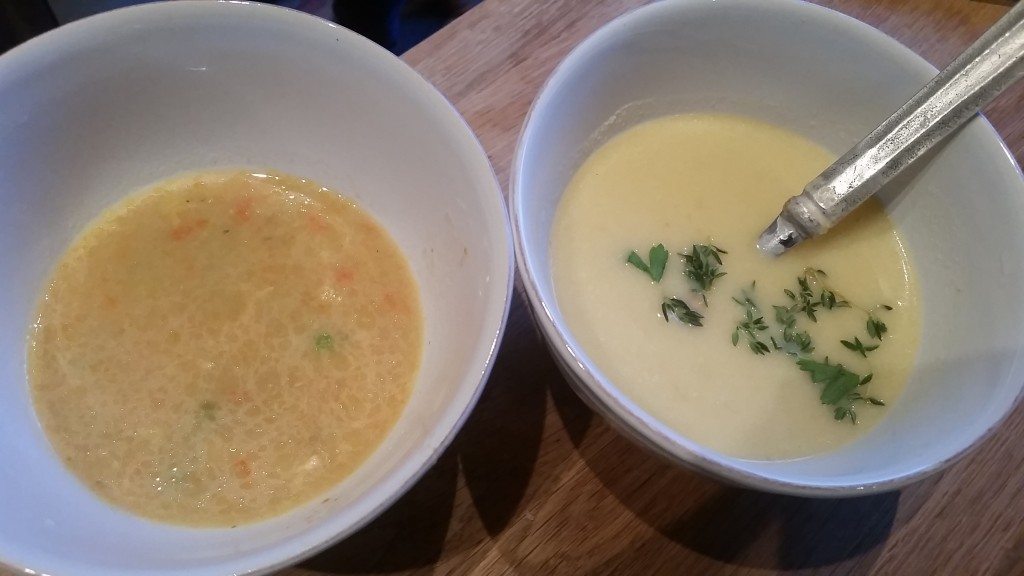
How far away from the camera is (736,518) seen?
0.88 meters

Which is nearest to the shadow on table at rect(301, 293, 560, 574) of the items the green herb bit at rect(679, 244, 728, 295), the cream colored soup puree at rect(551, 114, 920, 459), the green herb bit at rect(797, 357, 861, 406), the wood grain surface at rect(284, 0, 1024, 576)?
the wood grain surface at rect(284, 0, 1024, 576)

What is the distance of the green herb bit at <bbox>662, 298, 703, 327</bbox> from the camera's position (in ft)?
2.98

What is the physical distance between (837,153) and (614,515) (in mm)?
610

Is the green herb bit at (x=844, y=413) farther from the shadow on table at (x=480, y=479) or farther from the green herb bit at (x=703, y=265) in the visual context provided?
the shadow on table at (x=480, y=479)

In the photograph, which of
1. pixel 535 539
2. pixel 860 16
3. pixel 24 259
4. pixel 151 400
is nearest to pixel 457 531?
pixel 535 539

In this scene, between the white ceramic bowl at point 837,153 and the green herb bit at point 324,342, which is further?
the green herb bit at point 324,342

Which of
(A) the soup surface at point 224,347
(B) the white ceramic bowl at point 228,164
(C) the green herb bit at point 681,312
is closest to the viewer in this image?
(B) the white ceramic bowl at point 228,164

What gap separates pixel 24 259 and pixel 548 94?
0.66m

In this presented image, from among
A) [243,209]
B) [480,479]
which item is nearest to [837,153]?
[480,479]

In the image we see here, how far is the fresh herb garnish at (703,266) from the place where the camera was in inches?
36.8

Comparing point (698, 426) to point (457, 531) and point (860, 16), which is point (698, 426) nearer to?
point (457, 531)

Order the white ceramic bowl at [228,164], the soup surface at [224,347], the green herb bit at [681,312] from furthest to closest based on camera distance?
the green herb bit at [681,312] < the soup surface at [224,347] < the white ceramic bowl at [228,164]

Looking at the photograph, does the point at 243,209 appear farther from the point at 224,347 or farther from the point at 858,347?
the point at 858,347

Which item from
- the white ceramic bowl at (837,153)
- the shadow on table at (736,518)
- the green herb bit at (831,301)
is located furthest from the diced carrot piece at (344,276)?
the green herb bit at (831,301)
